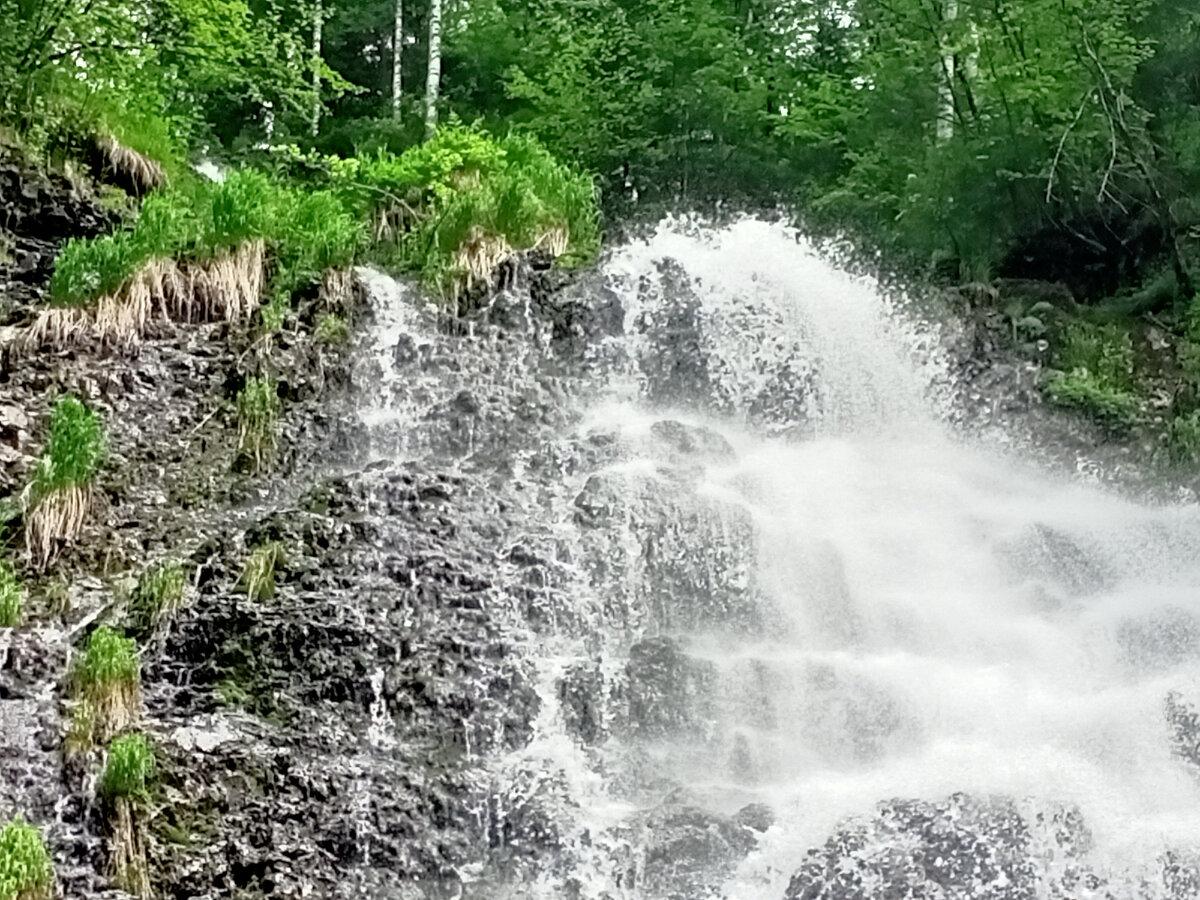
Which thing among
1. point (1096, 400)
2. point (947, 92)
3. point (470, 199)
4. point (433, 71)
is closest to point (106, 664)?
point (470, 199)

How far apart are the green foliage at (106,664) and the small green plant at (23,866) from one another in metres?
0.91

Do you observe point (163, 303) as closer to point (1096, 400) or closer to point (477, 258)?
point (477, 258)

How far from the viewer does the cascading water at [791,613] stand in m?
5.50

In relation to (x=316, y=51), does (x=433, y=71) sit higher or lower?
higher

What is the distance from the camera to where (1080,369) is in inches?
374

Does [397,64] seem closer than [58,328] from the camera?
No

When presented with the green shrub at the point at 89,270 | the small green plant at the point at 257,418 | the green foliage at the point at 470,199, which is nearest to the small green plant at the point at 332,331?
the small green plant at the point at 257,418

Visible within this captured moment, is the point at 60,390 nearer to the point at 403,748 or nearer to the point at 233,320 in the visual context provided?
the point at 233,320

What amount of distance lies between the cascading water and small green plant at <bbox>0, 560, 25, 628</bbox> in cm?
221

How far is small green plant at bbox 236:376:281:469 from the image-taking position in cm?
760

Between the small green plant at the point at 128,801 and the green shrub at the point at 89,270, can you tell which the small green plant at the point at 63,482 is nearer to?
the green shrub at the point at 89,270

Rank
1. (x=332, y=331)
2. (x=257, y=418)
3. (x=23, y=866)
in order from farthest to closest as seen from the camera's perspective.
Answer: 1. (x=332, y=331)
2. (x=257, y=418)
3. (x=23, y=866)

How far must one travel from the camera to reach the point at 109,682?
18.2 feet

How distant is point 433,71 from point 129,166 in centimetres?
510
